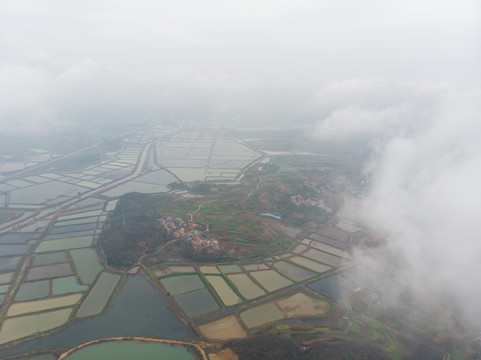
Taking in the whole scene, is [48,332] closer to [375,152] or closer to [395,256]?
[395,256]

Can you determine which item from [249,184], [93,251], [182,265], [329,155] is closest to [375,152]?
[329,155]

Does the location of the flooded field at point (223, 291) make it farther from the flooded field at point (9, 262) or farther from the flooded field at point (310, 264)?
the flooded field at point (9, 262)

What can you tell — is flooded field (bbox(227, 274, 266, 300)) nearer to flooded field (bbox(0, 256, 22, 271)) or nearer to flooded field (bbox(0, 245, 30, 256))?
flooded field (bbox(0, 256, 22, 271))

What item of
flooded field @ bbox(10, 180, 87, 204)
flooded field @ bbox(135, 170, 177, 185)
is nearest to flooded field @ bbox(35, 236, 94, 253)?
flooded field @ bbox(10, 180, 87, 204)

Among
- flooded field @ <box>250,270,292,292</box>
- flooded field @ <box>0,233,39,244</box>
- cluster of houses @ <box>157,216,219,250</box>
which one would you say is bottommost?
flooded field @ <box>0,233,39,244</box>

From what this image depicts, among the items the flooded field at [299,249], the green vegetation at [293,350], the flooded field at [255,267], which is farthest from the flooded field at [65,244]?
the flooded field at [299,249]

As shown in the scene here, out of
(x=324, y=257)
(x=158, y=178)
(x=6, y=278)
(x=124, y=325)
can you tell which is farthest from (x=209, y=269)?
(x=158, y=178)

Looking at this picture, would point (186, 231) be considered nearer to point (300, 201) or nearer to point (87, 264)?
point (87, 264)
